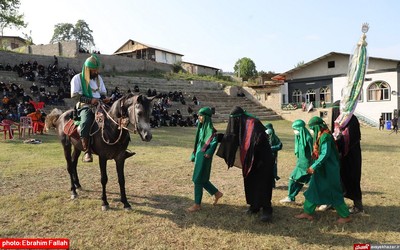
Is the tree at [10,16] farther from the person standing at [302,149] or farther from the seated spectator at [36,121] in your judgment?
the person standing at [302,149]

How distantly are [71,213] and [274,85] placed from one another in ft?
104

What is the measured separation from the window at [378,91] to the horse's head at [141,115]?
27.2 m

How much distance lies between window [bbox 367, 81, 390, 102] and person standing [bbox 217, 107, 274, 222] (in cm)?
2635

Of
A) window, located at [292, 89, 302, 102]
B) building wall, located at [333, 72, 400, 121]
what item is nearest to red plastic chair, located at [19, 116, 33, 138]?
building wall, located at [333, 72, 400, 121]

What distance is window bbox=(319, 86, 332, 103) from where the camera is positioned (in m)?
30.5

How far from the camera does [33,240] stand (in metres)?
3.85

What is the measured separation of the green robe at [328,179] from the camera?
14.4 ft

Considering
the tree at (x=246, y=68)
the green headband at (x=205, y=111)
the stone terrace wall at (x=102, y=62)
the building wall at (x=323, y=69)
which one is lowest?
the green headband at (x=205, y=111)

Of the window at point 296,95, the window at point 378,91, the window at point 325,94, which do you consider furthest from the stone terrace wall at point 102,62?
the window at point 378,91

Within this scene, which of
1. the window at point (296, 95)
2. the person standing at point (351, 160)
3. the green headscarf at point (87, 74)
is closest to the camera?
the person standing at point (351, 160)

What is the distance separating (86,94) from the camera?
564 cm

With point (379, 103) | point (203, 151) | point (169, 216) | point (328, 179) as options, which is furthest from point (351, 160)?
point (379, 103)

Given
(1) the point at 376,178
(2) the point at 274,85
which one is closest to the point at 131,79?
(2) the point at 274,85

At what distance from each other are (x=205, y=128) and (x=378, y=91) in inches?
1048
